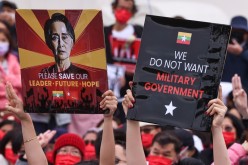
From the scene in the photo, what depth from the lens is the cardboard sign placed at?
745 cm

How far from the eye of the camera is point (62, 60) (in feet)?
24.7

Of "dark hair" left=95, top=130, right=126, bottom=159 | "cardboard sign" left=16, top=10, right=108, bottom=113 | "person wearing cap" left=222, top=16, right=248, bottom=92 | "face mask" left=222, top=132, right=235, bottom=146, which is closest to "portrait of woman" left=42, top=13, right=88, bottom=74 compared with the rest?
"cardboard sign" left=16, top=10, right=108, bottom=113

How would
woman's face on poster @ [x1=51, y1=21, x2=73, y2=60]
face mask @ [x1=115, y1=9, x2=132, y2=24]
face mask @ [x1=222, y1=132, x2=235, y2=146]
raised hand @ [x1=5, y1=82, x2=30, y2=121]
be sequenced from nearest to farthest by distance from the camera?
woman's face on poster @ [x1=51, y1=21, x2=73, y2=60], raised hand @ [x1=5, y1=82, x2=30, y2=121], face mask @ [x1=222, y1=132, x2=235, y2=146], face mask @ [x1=115, y1=9, x2=132, y2=24]

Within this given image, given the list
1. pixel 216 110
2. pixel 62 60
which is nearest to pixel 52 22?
pixel 62 60

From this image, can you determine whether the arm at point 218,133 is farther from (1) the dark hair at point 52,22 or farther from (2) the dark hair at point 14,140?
(2) the dark hair at point 14,140

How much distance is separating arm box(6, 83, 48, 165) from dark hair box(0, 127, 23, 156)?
209cm

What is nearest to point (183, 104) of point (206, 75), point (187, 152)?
point (206, 75)

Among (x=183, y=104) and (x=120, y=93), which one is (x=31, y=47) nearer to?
(x=183, y=104)

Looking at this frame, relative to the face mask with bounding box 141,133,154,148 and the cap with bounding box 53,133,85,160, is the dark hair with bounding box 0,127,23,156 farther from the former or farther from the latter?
the face mask with bounding box 141,133,154,148

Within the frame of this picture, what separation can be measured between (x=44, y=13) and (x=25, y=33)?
0.20m

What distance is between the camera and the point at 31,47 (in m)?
7.55

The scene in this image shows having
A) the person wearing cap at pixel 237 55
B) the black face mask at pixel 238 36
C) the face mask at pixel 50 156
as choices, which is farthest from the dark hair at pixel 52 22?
the black face mask at pixel 238 36

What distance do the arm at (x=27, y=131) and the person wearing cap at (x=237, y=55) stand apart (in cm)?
410

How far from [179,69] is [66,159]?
2051 millimetres
